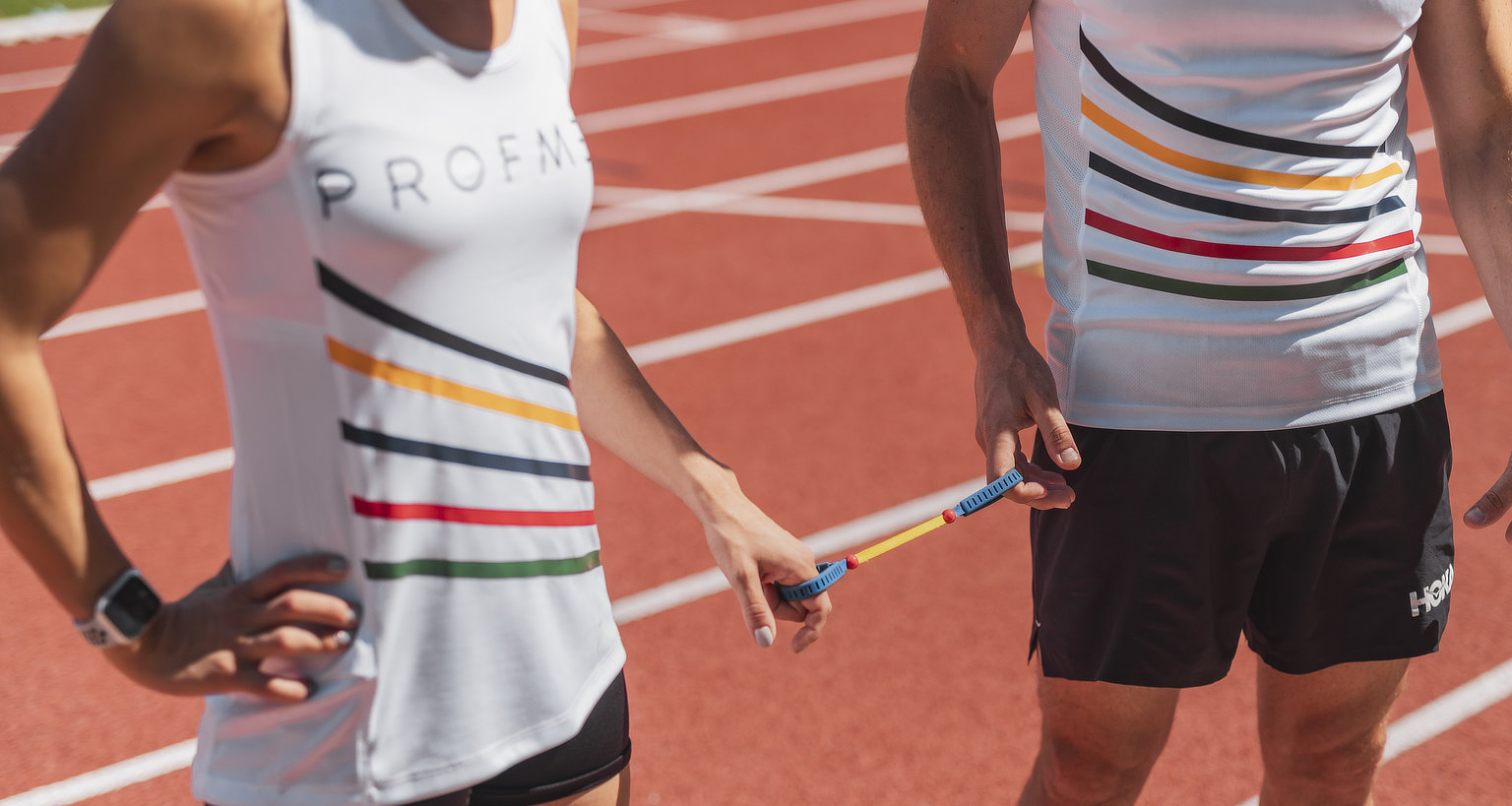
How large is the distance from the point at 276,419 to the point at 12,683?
111 inches

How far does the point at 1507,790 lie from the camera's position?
303 cm

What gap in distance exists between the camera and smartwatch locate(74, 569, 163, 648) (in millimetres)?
1176

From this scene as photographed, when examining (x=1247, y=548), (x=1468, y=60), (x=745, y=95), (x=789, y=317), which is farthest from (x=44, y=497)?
(x=745, y=95)

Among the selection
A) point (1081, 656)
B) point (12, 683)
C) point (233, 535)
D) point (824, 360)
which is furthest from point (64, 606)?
point (824, 360)

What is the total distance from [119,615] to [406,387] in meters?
0.32

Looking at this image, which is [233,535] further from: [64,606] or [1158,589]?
[1158,589]

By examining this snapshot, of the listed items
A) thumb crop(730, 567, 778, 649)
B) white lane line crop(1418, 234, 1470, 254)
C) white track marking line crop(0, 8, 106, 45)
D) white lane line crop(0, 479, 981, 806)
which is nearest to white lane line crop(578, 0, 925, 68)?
white track marking line crop(0, 8, 106, 45)

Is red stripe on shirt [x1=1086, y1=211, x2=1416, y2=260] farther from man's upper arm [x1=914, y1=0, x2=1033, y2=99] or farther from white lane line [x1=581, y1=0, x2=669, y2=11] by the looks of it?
white lane line [x1=581, y1=0, x2=669, y2=11]

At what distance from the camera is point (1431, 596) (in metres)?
2.03

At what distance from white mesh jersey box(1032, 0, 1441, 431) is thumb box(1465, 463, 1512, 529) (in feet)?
0.60

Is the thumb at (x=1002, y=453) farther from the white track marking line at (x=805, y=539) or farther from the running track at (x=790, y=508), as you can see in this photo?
the white track marking line at (x=805, y=539)

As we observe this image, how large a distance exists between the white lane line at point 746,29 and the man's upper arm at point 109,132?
Answer: 10516mm

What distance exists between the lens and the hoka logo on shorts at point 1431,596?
6.59 ft

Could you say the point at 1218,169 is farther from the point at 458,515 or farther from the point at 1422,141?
the point at 1422,141
